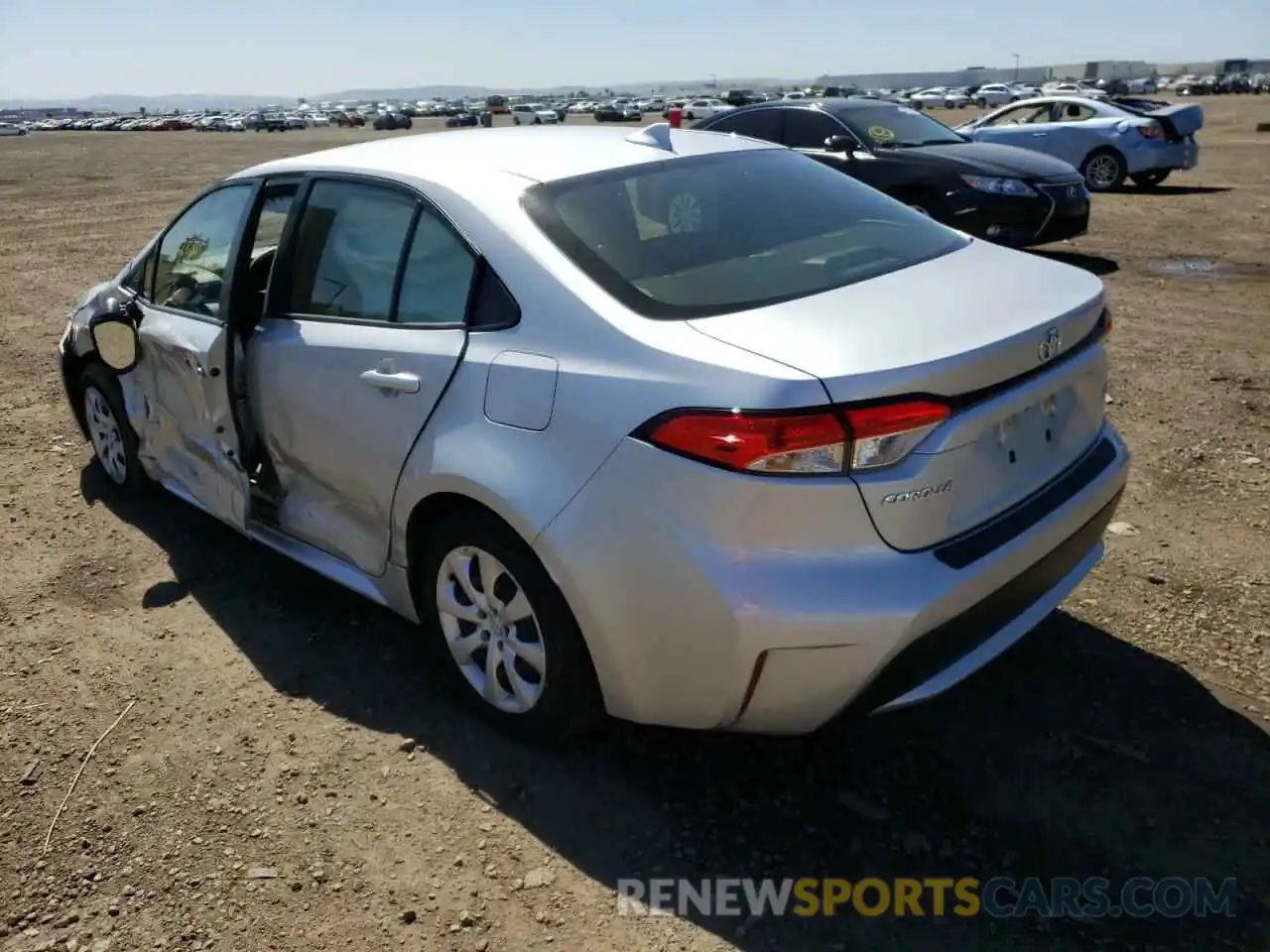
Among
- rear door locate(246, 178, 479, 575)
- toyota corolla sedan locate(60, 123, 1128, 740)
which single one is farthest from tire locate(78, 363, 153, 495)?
rear door locate(246, 178, 479, 575)

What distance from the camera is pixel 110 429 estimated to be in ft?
16.5

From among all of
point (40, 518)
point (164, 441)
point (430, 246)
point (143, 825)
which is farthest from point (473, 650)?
point (40, 518)

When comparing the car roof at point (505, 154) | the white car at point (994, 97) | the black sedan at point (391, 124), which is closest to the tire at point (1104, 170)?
the car roof at point (505, 154)

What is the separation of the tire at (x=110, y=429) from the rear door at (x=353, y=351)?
1.45m

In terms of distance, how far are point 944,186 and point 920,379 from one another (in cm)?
752

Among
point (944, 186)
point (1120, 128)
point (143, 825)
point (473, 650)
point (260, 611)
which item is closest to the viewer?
point (143, 825)

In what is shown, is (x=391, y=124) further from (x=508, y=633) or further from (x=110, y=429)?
(x=508, y=633)

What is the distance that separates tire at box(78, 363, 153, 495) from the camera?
191 inches

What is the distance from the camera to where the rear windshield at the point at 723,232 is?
2.77m

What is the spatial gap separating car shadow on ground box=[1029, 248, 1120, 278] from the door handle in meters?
7.85

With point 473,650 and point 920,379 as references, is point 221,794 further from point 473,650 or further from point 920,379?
point 920,379

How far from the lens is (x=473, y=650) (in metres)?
3.12

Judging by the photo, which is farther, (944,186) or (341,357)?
(944,186)

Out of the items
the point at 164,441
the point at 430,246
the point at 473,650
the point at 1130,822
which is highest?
the point at 430,246
